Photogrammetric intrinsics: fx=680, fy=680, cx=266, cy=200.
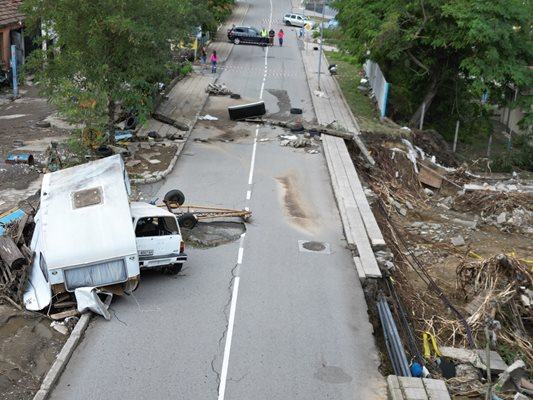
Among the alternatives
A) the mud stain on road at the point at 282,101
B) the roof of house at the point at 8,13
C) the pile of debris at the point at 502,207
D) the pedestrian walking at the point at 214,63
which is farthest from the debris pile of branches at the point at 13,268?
the pedestrian walking at the point at 214,63

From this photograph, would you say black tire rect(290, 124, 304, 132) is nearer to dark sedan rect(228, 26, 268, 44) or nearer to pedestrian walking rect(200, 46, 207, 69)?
pedestrian walking rect(200, 46, 207, 69)

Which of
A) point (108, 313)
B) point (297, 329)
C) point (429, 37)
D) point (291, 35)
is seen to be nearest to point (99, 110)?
point (108, 313)

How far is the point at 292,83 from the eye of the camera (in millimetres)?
43750

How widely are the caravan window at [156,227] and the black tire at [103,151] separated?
8.66 metres

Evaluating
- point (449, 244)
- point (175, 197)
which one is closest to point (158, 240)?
point (175, 197)

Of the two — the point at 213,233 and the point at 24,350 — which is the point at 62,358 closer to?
the point at 24,350

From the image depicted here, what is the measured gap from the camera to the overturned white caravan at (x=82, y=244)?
14656mm

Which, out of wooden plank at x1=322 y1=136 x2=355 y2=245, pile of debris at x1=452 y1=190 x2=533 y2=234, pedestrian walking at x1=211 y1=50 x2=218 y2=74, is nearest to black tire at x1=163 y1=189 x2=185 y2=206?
wooden plank at x1=322 y1=136 x2=355 y2=245

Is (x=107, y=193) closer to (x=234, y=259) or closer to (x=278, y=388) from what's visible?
(x=234, y=259)

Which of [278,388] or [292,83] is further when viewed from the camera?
[292,83]

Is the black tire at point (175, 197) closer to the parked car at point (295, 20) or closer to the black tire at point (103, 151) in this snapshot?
the black tire at point (103, 151)

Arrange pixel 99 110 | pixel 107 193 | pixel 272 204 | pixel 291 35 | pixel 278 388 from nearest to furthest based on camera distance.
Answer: pixel 278 388 < pixel 107 193 < pixel 272 204 < pixel 99 110 < pixel 291 35

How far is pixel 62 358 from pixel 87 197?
4539 millimetres

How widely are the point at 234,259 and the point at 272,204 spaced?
4905 millimetres
